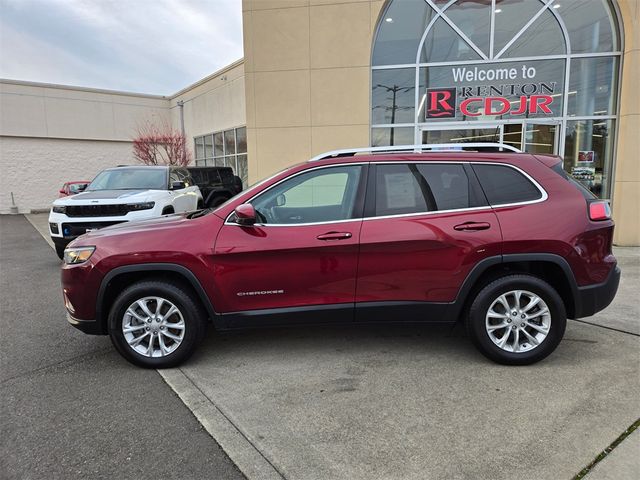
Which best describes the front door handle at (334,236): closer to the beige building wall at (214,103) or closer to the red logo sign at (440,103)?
the red logo sign at (440,103)

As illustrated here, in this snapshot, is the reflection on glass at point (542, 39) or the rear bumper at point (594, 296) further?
the reflection on glass at point (542, 39)

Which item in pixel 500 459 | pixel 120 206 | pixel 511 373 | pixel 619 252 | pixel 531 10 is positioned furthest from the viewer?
pixel 531 10

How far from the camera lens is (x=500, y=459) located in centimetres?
245

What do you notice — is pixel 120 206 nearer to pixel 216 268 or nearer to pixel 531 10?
pixel 216 268

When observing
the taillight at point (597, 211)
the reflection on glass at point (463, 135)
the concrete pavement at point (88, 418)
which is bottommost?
the concrete pavement at point (88, 418)

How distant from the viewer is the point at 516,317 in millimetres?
3545

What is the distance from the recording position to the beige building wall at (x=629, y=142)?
836 centimetres

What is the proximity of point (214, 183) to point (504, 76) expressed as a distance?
8623 mm

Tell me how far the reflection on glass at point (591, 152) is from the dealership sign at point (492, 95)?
2.43 ft

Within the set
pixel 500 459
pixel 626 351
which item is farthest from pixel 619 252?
pixel 500 459

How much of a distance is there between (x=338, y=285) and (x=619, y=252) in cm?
722

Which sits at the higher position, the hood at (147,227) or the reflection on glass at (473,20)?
the reflection on glass at (473,20)

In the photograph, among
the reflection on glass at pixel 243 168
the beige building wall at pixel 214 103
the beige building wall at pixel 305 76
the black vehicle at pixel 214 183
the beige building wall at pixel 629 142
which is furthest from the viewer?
the beige building wall at pixel 214 103

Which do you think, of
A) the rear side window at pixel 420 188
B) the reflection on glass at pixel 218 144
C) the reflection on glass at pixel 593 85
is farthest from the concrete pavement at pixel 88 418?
the reflection on glass at pixel 218 144
